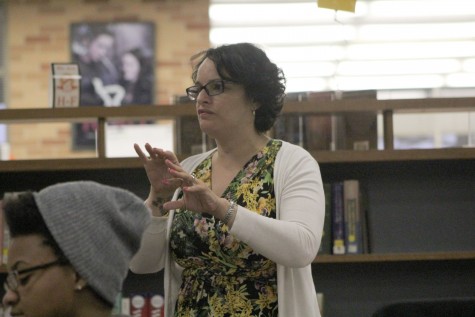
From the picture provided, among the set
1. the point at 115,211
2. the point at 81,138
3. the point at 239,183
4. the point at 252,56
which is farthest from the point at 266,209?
the point at 81,138

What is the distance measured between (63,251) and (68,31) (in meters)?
6.75

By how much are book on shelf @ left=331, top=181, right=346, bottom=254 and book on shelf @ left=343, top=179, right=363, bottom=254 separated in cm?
2

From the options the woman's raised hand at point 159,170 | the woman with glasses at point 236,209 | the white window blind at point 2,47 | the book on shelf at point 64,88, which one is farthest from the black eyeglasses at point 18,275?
the white window blind at point 2,47

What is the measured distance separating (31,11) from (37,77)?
650mm

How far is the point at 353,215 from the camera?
3051 millimetres

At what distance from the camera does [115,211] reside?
3.80ft

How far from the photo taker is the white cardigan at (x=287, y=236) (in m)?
1.84

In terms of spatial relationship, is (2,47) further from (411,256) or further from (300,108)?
(411,256)

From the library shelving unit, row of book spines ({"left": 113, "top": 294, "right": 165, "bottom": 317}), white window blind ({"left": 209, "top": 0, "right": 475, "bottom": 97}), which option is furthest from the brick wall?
row of book spines ({"left": 113, "top": 294, "right": 165, "bottom": 317})

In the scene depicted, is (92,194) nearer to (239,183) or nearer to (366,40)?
(239,183)

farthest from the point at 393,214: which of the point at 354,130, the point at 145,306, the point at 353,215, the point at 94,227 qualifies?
the point at 94,227

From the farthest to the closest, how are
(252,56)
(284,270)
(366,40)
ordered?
1. (366,40)
2. (252,56)
3. (284,270)

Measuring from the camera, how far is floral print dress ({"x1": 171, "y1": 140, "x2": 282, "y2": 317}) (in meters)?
1.96

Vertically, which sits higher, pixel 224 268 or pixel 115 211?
pixel 115 211
